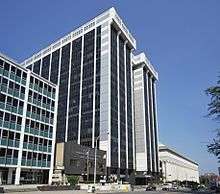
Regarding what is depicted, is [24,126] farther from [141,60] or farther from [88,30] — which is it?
[141,60]

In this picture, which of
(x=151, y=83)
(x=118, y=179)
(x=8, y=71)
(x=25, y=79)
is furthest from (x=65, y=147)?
(x=151, y=83)

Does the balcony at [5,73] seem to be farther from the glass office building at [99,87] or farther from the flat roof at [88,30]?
the flat roof at [88,30]

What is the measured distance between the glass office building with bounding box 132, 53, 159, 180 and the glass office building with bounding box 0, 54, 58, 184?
7368cm

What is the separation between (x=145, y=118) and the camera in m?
156

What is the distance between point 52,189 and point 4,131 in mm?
14137

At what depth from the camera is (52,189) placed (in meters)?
55.5

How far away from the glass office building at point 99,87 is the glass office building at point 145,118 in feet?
62.7

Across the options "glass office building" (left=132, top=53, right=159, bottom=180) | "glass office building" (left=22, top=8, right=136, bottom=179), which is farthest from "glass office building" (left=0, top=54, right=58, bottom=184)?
"glass office building" (left=132, top=53, right=159, bottom=180)

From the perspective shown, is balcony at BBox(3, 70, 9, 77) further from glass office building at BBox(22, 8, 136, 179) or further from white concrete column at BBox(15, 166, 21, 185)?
glass office building at BBox(22, 8, 136, 179)

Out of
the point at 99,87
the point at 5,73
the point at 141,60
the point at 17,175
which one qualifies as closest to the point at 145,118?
the point at 141,60

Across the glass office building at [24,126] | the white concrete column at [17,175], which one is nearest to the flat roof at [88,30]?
the glass office building at [24,126]

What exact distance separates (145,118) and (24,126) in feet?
326

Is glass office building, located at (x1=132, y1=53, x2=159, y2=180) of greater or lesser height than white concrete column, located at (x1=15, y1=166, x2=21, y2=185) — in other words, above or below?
above

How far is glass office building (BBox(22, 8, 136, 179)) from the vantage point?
11250cm
